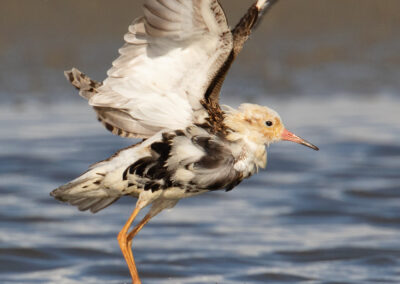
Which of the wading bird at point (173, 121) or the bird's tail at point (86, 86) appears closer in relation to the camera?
the wading bird at point (173, 121)

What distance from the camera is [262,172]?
37.0 feet

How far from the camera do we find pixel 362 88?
1332 cm

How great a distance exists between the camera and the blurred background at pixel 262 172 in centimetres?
891

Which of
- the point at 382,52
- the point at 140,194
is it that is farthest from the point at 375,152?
the point at 140,194

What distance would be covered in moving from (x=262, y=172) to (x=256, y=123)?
4.62 meters

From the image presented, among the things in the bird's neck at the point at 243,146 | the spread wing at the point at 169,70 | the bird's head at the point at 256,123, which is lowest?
the bird's neck at the point at 243,146

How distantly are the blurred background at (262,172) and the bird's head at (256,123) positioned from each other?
7.03 ft

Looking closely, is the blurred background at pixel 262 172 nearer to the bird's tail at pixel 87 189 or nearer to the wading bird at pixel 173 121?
the bird's tail at pixel 87 189

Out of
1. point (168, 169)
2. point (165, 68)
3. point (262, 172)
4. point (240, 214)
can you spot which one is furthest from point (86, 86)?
point (262, 172)

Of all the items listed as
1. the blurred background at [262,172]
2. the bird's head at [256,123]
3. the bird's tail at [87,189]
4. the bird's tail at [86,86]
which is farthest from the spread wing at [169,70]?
the blurred background at [262,172]

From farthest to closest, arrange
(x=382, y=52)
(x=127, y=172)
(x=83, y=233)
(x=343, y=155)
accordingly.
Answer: (x=382, y=52)
(x=343, y=155)
(x=83, y=233)
(x=127, y=172)

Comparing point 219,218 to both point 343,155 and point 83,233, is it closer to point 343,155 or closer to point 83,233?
point 83,233

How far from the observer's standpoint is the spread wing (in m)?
6.31

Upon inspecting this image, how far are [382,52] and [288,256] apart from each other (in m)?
5.97
